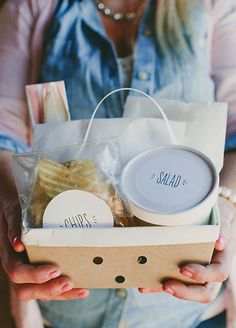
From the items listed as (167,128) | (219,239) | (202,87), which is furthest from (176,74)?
(219,239)

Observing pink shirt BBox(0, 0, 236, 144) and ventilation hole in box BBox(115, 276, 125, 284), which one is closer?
ventilation hole in box BBox(115, 276, 125, 284)

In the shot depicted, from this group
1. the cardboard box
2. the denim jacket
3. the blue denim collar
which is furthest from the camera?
the blue denim collar

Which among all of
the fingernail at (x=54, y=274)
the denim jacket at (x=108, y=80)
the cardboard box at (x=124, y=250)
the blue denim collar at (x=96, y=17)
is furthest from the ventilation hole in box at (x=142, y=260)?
the blue denim collar at (x=96, y=17)

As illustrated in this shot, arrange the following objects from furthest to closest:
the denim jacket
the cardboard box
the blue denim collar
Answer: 1. the blue denim collar
2. the denim jacket
3. the cardboard box

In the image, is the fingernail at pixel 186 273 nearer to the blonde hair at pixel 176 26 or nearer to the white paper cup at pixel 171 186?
the white paper cup at pixel 171 186

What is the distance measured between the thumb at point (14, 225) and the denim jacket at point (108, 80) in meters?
0.22

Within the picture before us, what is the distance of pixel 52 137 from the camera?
2.20 feet

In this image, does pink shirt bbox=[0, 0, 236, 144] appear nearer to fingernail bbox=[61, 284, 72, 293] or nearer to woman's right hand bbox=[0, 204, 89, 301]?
woman's right hand bbox=[0, 204, 89, 301]

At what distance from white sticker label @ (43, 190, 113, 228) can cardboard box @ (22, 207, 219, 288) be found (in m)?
0.02

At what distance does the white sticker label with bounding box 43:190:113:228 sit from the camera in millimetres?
567

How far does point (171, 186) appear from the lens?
22.9 inches

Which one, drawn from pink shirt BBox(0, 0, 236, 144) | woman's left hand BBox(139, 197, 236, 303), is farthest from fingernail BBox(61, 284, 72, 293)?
pink shirt BBox(0, 0, 236, 144)

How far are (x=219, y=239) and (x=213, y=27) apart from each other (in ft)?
1.59

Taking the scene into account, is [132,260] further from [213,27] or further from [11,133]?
[213,27]
